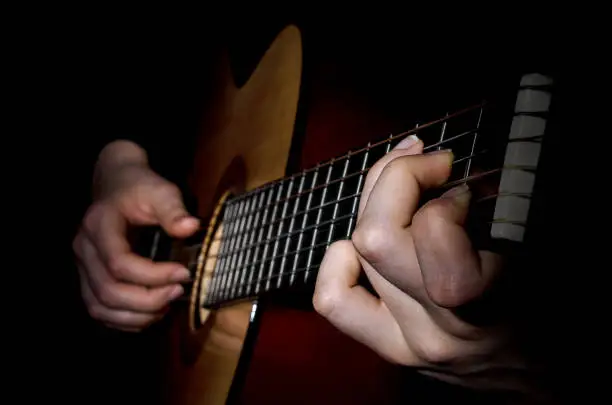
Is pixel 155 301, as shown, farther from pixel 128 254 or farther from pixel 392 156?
pixel 392 156

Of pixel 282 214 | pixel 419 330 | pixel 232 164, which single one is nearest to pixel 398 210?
pixel 419 330

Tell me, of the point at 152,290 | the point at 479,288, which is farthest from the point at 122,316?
the point at 479,288

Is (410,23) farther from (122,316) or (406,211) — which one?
(122,316)

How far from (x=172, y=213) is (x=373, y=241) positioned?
2.18 feet

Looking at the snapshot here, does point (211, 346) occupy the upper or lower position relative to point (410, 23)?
lower

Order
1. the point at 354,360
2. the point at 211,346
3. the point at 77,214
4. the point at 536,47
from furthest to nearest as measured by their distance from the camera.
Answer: the point at 77,214, the point at 211,346, the point at 354,360, the point at 536,47

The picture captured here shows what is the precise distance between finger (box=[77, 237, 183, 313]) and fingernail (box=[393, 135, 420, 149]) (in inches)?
25.3

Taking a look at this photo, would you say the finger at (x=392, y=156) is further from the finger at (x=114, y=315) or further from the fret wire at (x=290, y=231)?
the finger at (x=114, y=315)

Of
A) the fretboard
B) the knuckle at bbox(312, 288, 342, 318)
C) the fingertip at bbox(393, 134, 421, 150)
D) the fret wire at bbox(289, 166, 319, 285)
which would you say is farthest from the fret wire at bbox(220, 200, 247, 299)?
the fingertip at bbox(393, 134, 421, 150)

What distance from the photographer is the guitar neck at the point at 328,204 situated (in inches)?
17.3

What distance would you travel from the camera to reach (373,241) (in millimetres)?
511

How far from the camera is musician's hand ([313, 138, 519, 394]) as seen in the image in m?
0.45

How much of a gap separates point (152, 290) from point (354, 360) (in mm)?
464

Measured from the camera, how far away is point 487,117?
1.66 ft
